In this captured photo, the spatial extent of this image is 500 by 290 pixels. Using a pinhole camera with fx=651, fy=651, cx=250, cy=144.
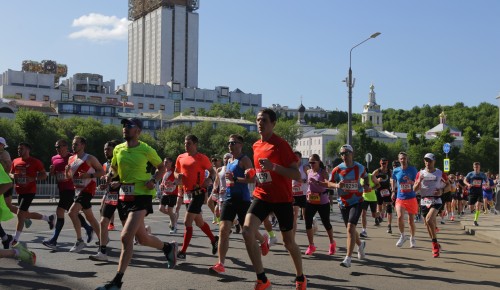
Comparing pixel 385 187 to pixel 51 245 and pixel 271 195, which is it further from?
pixel 271 195

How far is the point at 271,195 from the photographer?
768 centimetres

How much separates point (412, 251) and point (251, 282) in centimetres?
560

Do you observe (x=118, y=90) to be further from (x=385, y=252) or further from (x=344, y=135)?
(x=385, y=252)

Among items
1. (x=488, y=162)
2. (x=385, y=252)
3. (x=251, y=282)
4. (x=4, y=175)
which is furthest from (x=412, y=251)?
(x=488, y=162)

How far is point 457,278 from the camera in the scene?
30.9 feet

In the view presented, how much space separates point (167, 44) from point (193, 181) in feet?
491

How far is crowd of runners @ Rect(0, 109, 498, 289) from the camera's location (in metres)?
7.64

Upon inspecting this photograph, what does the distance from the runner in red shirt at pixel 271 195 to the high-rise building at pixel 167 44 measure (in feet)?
499

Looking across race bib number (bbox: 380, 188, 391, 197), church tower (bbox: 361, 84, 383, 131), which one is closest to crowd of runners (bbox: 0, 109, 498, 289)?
race bib number (bbox: 380, 188, 391, 197)

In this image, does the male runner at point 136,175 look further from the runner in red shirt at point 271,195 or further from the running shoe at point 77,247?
the running shoe at point 77,247

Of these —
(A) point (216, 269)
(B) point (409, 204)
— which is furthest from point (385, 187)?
(A) point (216, 269)

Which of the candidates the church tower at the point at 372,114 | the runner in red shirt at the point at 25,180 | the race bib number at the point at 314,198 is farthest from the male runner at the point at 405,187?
the church tower at the point at 372,114

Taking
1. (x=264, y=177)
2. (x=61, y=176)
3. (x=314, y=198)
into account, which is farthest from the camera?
(x=314, y=198)

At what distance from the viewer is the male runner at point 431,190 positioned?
40.8 feet
